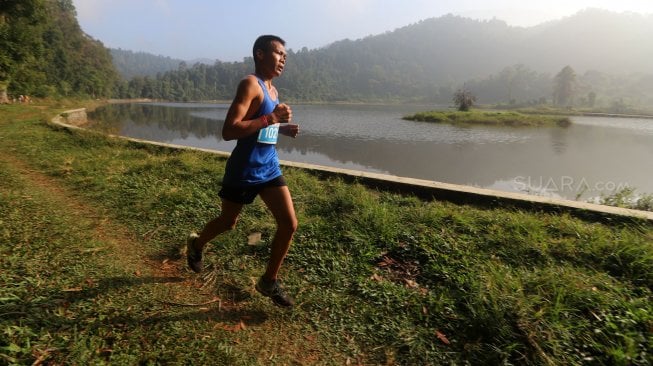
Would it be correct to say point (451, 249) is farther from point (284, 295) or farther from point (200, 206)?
point (200, 206)

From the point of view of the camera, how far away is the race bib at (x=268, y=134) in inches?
95.0

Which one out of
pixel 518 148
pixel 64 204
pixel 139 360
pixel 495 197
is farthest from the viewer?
pixel 518 148

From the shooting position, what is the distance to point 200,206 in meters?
4.48

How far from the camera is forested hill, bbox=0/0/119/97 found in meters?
20.8

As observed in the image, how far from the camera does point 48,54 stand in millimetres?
38500

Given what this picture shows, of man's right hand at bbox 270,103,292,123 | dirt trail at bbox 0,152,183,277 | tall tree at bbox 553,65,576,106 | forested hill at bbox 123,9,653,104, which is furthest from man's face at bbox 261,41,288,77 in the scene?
forested hill at bbox 123,9,653,104

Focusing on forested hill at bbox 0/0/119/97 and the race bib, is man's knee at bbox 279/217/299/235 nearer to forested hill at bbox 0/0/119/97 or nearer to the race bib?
the race bib

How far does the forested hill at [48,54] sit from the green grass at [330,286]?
23569mm

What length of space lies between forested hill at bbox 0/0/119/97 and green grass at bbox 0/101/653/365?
77.3ft

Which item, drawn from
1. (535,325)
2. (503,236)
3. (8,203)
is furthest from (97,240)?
(503,236)

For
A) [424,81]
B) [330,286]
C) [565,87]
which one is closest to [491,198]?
[330,286]

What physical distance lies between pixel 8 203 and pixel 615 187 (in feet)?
34.8

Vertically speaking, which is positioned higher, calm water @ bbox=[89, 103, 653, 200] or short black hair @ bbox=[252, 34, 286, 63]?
short black hair @ bbox=[252, 34, 286, 63]

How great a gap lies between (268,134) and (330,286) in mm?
1416
